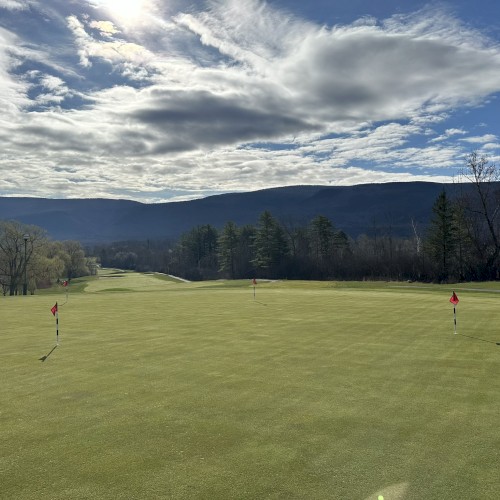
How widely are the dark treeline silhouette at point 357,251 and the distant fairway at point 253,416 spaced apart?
61029mm

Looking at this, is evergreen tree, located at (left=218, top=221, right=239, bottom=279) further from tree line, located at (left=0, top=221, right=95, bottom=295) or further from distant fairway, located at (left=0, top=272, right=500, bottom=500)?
distant fairway, located at (left=0, top=272, right=500, bottom=500)

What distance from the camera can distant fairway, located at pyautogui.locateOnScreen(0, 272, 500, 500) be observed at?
6520mm

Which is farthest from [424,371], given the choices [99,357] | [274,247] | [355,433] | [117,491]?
Result: [274,247]

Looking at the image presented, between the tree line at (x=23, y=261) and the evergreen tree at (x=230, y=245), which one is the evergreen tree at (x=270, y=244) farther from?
the tree line at (x=23, y=261)

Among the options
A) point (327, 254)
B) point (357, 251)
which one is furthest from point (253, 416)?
point (357, 251)

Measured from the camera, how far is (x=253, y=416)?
919 cm

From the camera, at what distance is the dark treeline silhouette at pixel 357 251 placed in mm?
74938

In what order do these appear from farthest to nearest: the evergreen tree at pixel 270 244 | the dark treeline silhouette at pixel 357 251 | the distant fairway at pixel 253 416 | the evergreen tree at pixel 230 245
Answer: the evergreen tree at pixel 230 245 → the evergreen tree at pixel 270 244 → the dark treeline silhouette at pixel 357 251 → the distant fairway at pixel 253 416

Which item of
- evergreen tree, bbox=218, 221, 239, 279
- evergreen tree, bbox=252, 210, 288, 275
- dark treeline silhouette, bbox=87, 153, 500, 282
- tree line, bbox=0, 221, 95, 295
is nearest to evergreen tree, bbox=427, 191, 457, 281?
dark treeline silhouette, bbox=87, 153, 500, 282

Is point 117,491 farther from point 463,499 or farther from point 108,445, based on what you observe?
point 463,499

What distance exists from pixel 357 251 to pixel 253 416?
372 feet

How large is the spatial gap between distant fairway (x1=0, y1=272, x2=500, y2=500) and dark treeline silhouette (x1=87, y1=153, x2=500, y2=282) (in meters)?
61.0

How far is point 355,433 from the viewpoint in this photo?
8.26 metres

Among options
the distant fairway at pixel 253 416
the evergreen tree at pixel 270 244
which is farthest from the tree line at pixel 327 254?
the distant fairway at pixel 253 416
